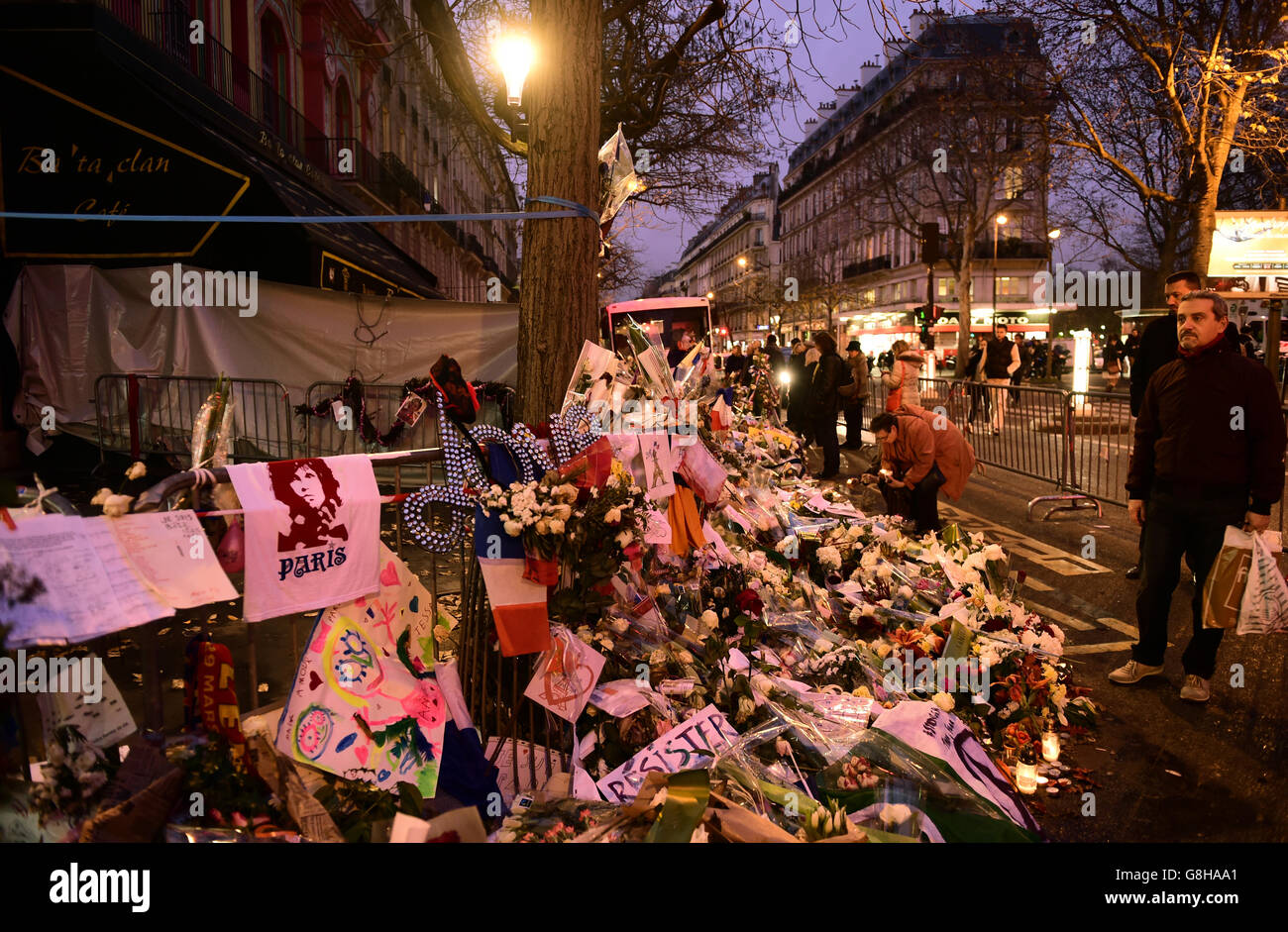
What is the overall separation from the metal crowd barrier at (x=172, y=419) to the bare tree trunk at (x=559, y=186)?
19.9 feet

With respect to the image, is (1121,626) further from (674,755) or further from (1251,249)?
(1251,249)

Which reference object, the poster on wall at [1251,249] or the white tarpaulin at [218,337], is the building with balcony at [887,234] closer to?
the poster on wall at [1251,249]

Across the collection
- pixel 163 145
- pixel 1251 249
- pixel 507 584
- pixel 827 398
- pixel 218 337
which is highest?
pixel 163 145

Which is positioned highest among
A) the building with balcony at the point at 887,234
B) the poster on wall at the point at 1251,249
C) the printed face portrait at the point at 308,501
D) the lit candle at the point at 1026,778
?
the building with balcony at the point at 887,234

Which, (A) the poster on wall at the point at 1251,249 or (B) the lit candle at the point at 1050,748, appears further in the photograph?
(A) the poster on wall at the point at 1251,249

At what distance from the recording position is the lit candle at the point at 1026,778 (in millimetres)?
3707

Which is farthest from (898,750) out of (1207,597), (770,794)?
(1207,597)

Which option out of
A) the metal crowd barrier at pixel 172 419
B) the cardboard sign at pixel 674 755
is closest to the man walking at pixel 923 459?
the cardboard sign at pixel 674 755

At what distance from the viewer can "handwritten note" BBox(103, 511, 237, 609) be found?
2439 mm

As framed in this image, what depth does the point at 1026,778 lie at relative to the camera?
375cm

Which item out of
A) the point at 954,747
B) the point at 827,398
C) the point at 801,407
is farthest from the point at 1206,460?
the point at 801,407

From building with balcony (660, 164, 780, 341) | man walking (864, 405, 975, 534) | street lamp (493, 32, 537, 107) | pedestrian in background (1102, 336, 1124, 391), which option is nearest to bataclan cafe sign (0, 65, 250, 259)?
street lamp (493, 32, 537, 107)

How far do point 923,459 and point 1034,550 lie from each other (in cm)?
165
